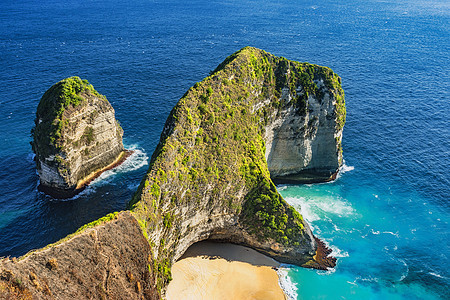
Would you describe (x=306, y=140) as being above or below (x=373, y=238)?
above

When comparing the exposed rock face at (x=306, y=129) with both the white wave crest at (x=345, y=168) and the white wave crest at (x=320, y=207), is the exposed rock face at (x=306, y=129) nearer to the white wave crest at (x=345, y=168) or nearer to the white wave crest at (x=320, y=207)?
the white wave crest at (x=345, y=168)

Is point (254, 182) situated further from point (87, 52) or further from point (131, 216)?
point (87, 52)

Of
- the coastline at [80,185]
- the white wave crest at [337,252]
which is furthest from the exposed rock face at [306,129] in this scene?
the coastline at [80,185]

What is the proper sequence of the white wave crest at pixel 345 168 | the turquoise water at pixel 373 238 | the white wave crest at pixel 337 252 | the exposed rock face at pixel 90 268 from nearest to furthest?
1. the exposed rock face at pixel 90 268
2. the turquoise water at pixel 373 238
3. the white wave crest at pixel 337 252
4. the white wave crest at pixel 345 168

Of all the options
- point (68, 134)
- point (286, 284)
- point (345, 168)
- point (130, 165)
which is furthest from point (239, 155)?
point (345, 168)

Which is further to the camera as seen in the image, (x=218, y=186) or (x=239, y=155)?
(x=239, y=155)

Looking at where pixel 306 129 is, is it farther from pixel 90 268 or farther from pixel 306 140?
pixel 90 268

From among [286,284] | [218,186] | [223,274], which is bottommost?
[286,284]
